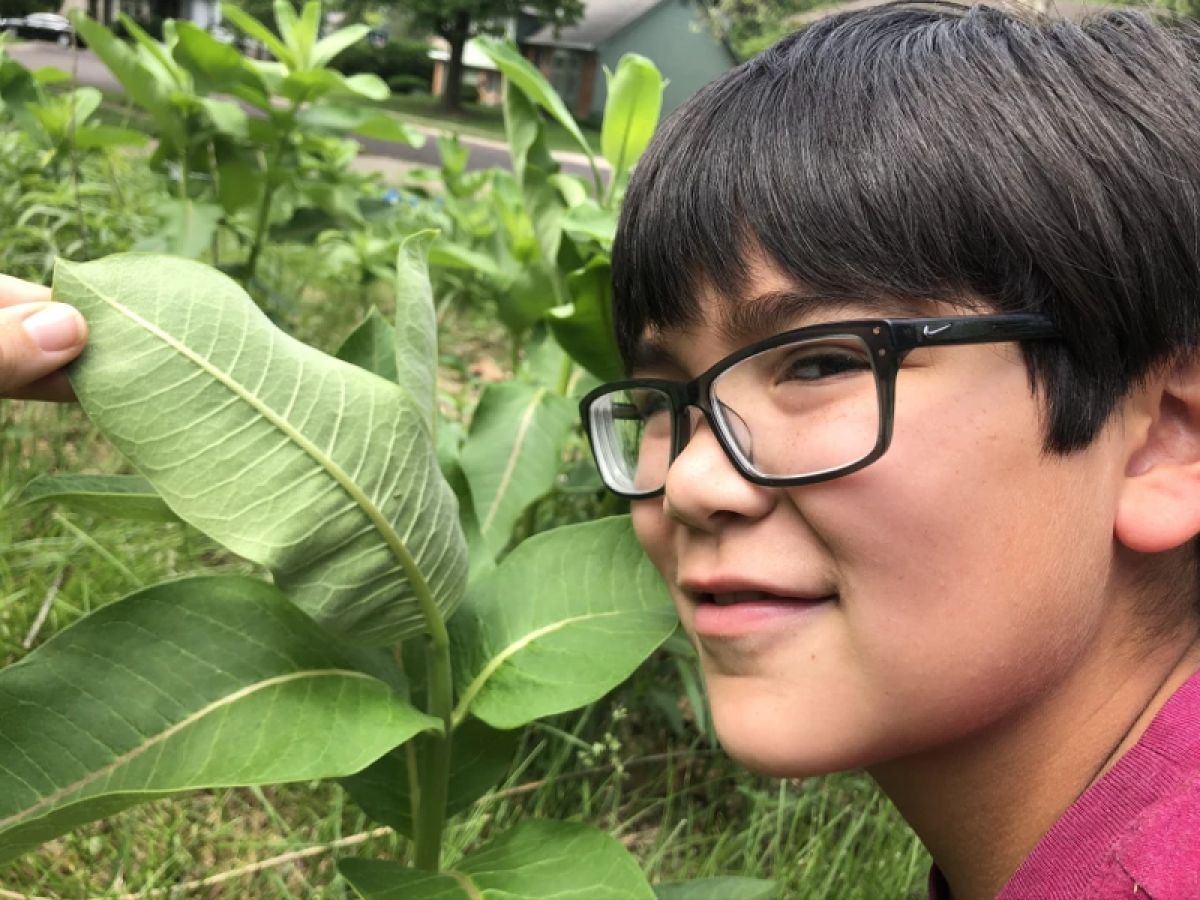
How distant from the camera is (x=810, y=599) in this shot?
93 centimetres

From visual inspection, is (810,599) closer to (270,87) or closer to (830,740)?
(830,740)

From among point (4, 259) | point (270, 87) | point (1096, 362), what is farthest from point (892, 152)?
point (4, 259)

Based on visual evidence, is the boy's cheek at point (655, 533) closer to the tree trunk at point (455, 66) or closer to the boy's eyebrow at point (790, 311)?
the boy's eyebrow at point (790, 311)

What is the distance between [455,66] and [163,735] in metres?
28.1

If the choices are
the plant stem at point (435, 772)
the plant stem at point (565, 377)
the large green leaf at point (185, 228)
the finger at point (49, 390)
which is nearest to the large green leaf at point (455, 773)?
the plant stem at point (435, 772)

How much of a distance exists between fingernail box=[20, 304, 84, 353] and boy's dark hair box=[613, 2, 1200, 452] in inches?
19.0

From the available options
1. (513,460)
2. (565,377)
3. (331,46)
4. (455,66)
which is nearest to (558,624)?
(513,460)

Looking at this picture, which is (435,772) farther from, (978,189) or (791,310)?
(978,189)

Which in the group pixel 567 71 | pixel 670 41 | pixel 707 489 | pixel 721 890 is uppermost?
pixel 707 489

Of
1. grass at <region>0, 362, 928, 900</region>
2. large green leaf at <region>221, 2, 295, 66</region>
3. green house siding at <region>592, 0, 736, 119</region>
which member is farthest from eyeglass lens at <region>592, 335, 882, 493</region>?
green house siding at <region>592, 0, 736, 119</region>

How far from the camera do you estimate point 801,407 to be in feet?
2.99

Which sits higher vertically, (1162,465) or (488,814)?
(1162,465)

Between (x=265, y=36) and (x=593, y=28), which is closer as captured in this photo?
(x=265, y=36)

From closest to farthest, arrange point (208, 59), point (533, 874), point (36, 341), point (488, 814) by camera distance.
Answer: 1. point (36, 341)
2. point (533, 874)
3. point (488, 814)
4. point (208, 59)
